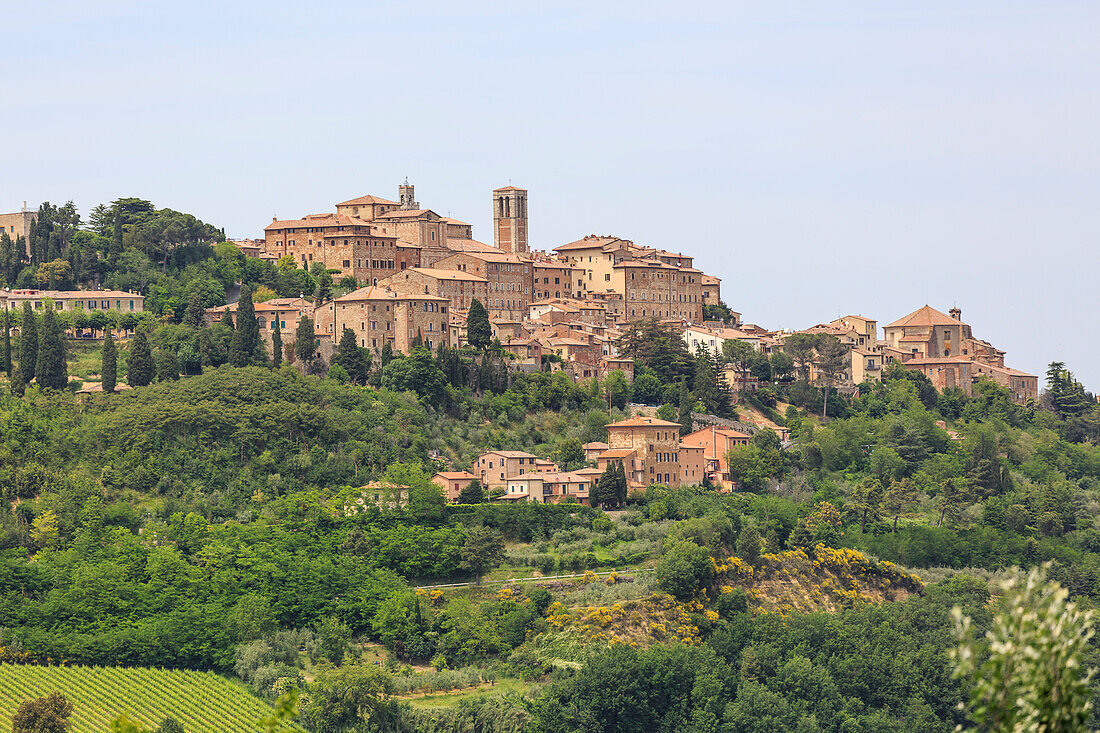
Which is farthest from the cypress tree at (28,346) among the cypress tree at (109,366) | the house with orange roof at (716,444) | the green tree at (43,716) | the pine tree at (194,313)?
the house with orange roof at (716,444)

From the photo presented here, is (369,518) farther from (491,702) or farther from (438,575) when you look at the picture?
(491,702)

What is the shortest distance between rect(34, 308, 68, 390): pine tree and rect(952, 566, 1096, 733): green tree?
58880mm

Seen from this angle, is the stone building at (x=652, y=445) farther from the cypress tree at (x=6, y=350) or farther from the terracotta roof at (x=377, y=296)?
the cypress tree at (x=6, y=350)

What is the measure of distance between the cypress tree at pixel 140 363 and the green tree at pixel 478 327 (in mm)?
14457

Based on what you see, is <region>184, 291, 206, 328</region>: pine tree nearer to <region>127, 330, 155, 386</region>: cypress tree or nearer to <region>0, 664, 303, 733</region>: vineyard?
<region>127, 330, 155, 386</region>: cypress tree

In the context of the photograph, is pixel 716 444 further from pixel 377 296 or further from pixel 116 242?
pixel 116 242

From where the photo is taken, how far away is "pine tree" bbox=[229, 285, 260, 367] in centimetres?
6962

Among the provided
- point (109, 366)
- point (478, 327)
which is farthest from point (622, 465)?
point (109, 366)

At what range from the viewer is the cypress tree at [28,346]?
66.3 m

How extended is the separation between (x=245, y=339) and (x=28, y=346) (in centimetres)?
887

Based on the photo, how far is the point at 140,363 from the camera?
219 ft

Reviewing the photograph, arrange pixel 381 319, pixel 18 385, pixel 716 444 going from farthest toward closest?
pixel 381 319 < pixel 716 444 < pixel 18 385

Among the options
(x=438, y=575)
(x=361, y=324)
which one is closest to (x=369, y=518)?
(x=438, y=575)

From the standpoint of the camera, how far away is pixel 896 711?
55500 millimetres
